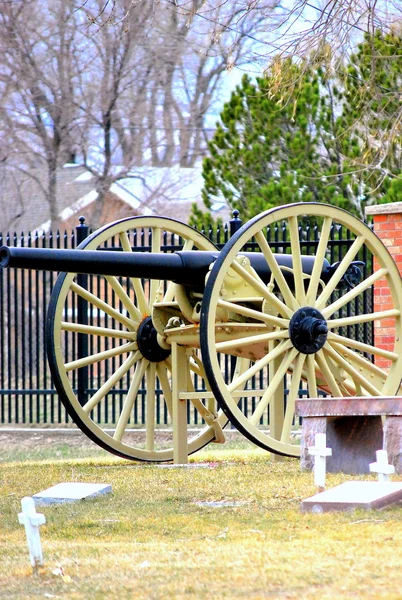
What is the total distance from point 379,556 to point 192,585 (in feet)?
2.86

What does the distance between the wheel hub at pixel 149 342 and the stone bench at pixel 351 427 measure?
7.10 ft

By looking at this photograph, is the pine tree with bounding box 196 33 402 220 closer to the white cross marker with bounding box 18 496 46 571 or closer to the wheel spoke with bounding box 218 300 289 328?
the wheel spoke with bounding box 218 300 289 328

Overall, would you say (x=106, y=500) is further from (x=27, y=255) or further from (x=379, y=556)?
(x=379, y=556)

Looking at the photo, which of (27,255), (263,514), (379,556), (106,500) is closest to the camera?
(379,556)

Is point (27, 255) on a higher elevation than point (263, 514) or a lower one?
higher

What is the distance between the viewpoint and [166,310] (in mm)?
9219

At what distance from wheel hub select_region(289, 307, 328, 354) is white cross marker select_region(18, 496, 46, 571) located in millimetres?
3876

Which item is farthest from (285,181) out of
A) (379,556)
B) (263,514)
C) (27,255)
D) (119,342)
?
(379,556)

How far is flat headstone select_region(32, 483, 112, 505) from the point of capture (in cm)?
703

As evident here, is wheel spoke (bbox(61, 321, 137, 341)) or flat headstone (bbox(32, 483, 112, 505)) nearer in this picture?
flat headstone (bbox(32, 483, 112, 505))

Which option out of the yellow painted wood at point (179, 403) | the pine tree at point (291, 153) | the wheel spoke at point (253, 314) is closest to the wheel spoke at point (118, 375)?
the yellow painted wood at point (179, 403)

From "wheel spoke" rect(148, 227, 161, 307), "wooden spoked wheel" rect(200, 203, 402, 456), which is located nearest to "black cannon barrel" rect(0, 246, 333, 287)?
"wooden spoked wheel" rect(200, 203, 402, 456)

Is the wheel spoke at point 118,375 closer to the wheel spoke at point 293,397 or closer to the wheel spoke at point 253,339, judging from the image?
the wheel spoke at point 253,339

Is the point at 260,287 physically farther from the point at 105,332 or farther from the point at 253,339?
the point at 105,332
